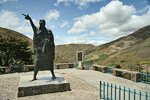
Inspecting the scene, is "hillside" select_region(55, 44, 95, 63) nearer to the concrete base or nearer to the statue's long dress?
the statue's long dress

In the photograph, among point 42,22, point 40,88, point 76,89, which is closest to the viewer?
point 40,88

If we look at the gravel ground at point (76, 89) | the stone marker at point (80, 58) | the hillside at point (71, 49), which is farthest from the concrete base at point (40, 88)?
the hillside at point (71, 49)

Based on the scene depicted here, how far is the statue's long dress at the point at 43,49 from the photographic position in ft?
16.1

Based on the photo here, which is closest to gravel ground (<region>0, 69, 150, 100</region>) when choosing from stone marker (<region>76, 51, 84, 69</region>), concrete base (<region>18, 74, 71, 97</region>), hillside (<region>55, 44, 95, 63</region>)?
concrete base (<region>18, 74, 71, 97</region>)

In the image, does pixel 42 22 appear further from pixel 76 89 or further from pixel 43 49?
pixel 76 89

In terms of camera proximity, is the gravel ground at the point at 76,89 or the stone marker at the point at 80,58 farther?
the stone marker at the point at 80,58

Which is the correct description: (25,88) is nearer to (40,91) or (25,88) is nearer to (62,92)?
(40,91)

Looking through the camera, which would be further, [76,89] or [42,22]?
[76,89]

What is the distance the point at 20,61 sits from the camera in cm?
1194

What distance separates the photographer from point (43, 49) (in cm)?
489

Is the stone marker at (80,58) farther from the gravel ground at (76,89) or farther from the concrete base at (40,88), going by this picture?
the concrete base at (40,88)

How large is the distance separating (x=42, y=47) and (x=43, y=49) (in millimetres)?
152

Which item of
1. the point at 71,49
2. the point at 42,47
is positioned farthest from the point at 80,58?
the point at 71,49

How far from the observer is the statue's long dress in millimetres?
4914
